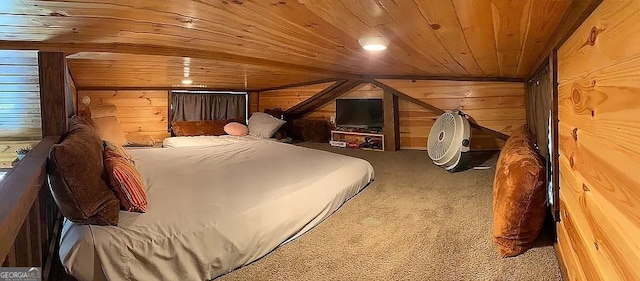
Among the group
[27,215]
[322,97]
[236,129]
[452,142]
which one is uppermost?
[322,97]

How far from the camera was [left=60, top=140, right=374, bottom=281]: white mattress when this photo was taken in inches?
64.8

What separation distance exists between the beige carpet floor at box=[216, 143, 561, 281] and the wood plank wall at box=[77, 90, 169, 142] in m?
3.76

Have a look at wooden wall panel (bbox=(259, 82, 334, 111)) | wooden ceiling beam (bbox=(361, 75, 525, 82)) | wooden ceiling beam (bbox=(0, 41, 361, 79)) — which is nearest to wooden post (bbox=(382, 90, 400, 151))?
wooden ceiling beam (bbox=(361, 75, 525, 82))

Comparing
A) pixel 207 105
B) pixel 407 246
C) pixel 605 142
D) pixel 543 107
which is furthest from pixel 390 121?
pixel 605 142

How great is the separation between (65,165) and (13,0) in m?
0.62

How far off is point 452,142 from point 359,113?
212 cm

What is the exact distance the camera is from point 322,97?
6113 millimetres

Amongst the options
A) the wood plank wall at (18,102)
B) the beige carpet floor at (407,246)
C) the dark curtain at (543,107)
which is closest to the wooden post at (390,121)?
the dark curtain at (543,107)

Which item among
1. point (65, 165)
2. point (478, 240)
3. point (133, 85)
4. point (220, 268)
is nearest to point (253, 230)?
point (220, 268)

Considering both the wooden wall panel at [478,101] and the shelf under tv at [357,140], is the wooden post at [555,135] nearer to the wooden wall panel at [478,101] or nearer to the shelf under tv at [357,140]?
the wooden wall panel at [478,101]

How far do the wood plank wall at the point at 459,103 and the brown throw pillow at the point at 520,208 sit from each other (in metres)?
2.52

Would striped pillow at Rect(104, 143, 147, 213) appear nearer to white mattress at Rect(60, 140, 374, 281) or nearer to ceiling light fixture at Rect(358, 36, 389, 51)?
white mattress at Rect(60, 140, 374, 281)

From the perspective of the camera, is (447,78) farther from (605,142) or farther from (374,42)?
(605,142)

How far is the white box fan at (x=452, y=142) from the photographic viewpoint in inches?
152
